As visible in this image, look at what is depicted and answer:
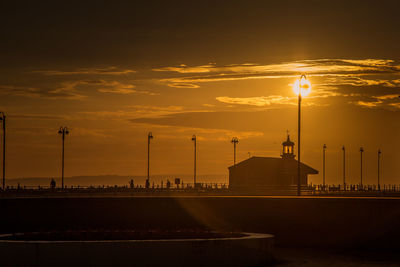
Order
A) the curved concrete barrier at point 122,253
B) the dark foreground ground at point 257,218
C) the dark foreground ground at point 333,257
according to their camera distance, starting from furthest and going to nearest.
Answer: the dark foreground ground at point 257,218 → the dark foreground ground at point 333,257 → the curved concrete barrier at point 122,253

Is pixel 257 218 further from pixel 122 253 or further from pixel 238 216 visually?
pixel 122 253

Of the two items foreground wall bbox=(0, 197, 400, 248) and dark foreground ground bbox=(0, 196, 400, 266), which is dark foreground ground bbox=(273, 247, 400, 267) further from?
foreground wall bbox=(0, 197, 400, 248)

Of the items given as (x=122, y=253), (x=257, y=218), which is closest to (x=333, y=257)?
(x=257, y=218)

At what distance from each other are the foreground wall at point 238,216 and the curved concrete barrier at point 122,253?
7547mm

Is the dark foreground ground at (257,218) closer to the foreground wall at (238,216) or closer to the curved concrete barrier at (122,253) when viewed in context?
the foreground wall at (238,216)

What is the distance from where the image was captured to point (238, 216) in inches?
1150

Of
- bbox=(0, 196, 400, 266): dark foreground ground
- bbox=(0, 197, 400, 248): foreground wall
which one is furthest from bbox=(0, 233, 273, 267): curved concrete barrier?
bbox=(0, 197, 400, 248): foreground wall

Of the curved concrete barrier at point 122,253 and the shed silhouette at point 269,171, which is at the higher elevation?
the shed silhouette at point 269,171

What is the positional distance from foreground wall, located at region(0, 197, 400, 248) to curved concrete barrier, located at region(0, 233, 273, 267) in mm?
7547

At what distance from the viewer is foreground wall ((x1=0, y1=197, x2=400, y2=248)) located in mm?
27953

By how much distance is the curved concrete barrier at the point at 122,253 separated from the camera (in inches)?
797

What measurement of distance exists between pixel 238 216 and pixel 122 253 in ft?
31.2

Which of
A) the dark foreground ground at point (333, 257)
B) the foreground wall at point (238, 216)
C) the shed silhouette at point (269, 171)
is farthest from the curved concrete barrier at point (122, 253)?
the shed silhouette at point (269, 171)

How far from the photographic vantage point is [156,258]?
20.6 meters
